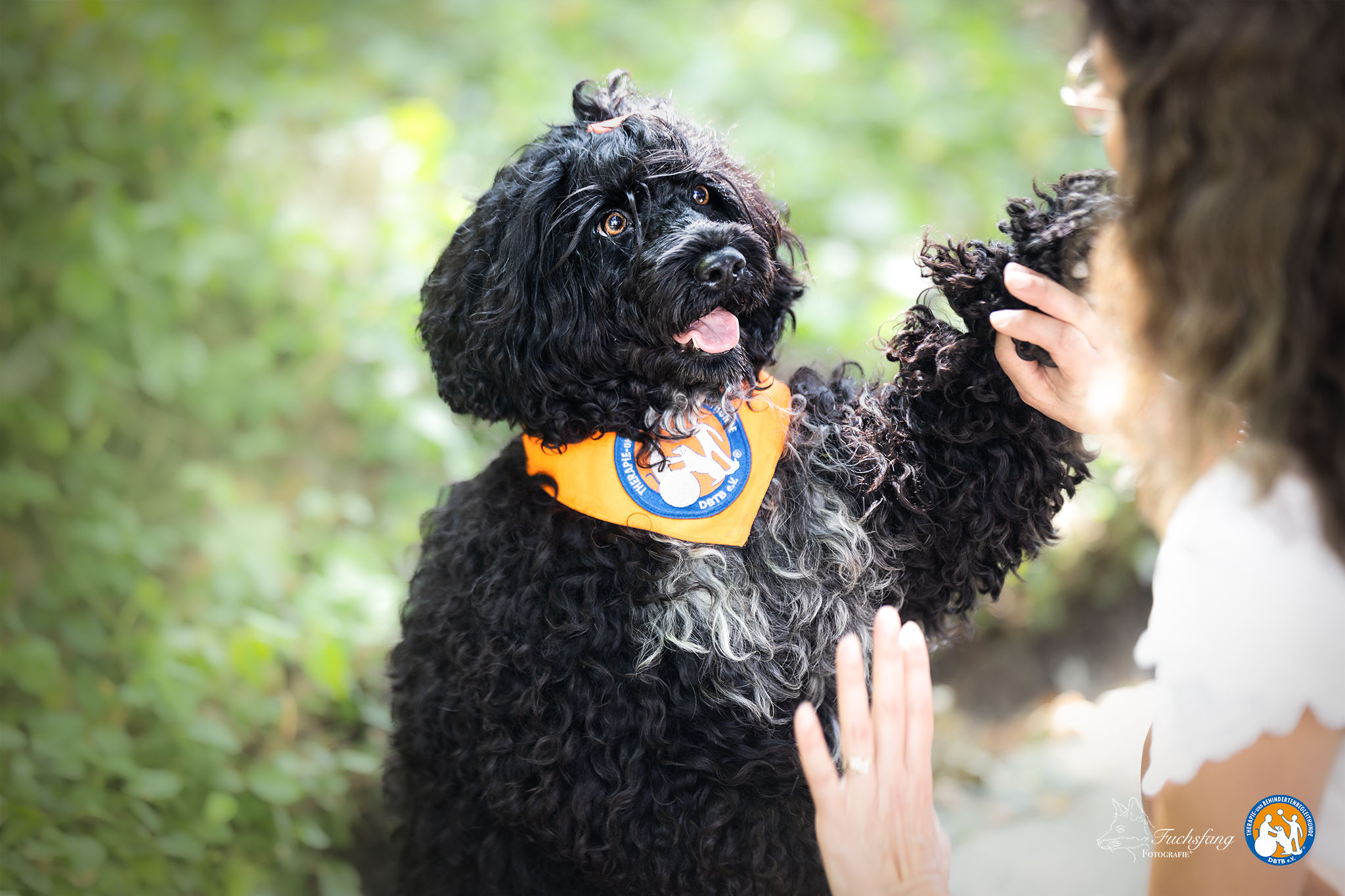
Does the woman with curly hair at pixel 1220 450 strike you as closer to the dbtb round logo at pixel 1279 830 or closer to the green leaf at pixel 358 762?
the dbtb round logo at pixel 1279 830

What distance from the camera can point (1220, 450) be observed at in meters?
1.24

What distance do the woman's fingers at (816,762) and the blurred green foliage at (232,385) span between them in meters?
0.94

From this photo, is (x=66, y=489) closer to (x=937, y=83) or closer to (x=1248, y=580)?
(x=1248, y=580)

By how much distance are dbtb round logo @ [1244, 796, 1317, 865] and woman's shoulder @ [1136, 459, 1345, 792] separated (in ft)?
0.27

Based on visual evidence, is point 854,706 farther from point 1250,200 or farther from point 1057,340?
point 1250,200

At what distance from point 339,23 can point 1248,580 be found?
5.03 metres

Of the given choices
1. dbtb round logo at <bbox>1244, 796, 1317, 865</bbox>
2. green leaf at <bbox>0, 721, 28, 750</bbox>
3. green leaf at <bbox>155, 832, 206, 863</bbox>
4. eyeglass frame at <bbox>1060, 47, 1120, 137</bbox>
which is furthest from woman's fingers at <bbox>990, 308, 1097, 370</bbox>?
green leaf at <bbox>0, 721, 28, 750</bbox>

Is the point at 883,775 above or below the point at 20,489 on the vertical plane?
below

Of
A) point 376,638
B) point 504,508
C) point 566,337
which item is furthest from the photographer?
point 376,638

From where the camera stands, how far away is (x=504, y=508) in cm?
163

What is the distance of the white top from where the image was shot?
111 cm

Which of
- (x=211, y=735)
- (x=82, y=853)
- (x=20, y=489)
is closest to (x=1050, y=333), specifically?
(x=211, y=735)

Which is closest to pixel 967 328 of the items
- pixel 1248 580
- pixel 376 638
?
pixel 1248 580

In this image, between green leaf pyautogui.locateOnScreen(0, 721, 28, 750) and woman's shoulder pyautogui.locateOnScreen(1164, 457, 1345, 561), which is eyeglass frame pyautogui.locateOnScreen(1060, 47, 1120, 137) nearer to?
woman's shoulder pyautogui.locateOnScreen(1164, 457, 1345, 561)
